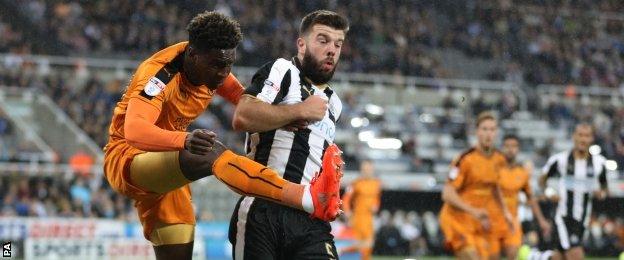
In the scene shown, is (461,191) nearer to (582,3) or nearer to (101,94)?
(101,94)

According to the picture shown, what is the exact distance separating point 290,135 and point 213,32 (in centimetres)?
77

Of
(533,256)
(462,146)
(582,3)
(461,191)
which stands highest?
(582,3)

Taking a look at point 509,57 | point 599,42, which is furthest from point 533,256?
point 599,42

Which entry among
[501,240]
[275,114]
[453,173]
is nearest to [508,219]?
[501,240]

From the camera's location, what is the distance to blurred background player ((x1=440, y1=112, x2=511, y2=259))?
35.7ft

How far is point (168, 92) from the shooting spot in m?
6.23

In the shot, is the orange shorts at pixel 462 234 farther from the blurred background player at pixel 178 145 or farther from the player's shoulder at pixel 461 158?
the blurred background player at pixel 178 145

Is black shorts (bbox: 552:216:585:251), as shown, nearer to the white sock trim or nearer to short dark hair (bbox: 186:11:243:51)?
→ short dark hair (bbox: 186:11:243:51)

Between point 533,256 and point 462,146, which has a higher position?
point 462,146

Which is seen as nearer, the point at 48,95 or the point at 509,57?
the point at 48,95

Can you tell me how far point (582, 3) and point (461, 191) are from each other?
2966 centimetres

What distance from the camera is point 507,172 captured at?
41.8ft

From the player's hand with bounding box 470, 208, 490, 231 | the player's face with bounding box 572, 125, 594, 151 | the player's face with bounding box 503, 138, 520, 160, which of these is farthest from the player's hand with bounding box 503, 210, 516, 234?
the player's face with bounding box 503, 138, 520, 160

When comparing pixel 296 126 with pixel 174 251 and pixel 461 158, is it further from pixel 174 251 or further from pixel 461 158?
pixel 461 158
